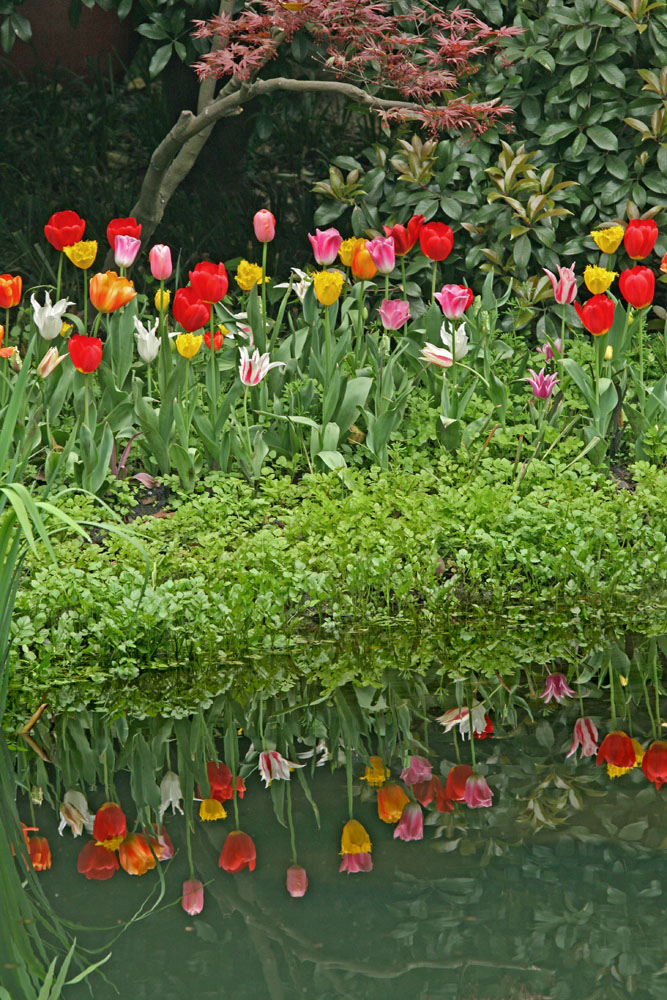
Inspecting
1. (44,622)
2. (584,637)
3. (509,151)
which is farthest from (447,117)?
(44,622)

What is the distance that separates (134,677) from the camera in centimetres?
353

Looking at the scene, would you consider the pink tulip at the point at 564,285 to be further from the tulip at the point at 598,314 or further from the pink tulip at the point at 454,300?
the pink tulip at the point at 454,300

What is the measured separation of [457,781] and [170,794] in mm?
714

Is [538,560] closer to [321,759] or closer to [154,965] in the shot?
[321,759]

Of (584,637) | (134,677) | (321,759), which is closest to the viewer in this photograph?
(321,759)

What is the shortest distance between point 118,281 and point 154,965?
96.9 inches

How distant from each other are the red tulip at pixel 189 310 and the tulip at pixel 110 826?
1842 mm

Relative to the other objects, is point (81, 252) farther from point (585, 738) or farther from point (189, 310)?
point (585, 738)

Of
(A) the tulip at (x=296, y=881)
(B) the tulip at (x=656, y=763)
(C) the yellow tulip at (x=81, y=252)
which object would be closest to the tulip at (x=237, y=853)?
(A) the tulip at (x=296, y=881)

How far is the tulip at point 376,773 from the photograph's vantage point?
9.68 feet

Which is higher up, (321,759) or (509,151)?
(509,151)

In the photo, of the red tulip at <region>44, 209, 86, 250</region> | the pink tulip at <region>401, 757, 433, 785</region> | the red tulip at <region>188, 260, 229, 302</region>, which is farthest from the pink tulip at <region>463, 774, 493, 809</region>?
the red tulip at <region>44, 209, 86, 250</region>

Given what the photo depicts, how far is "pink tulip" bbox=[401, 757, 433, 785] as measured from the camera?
2.96 metres

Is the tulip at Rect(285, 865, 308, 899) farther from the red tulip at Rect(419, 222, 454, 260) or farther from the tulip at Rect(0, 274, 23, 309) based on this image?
the red tulip at Rect(419, 222, 454, 260)
